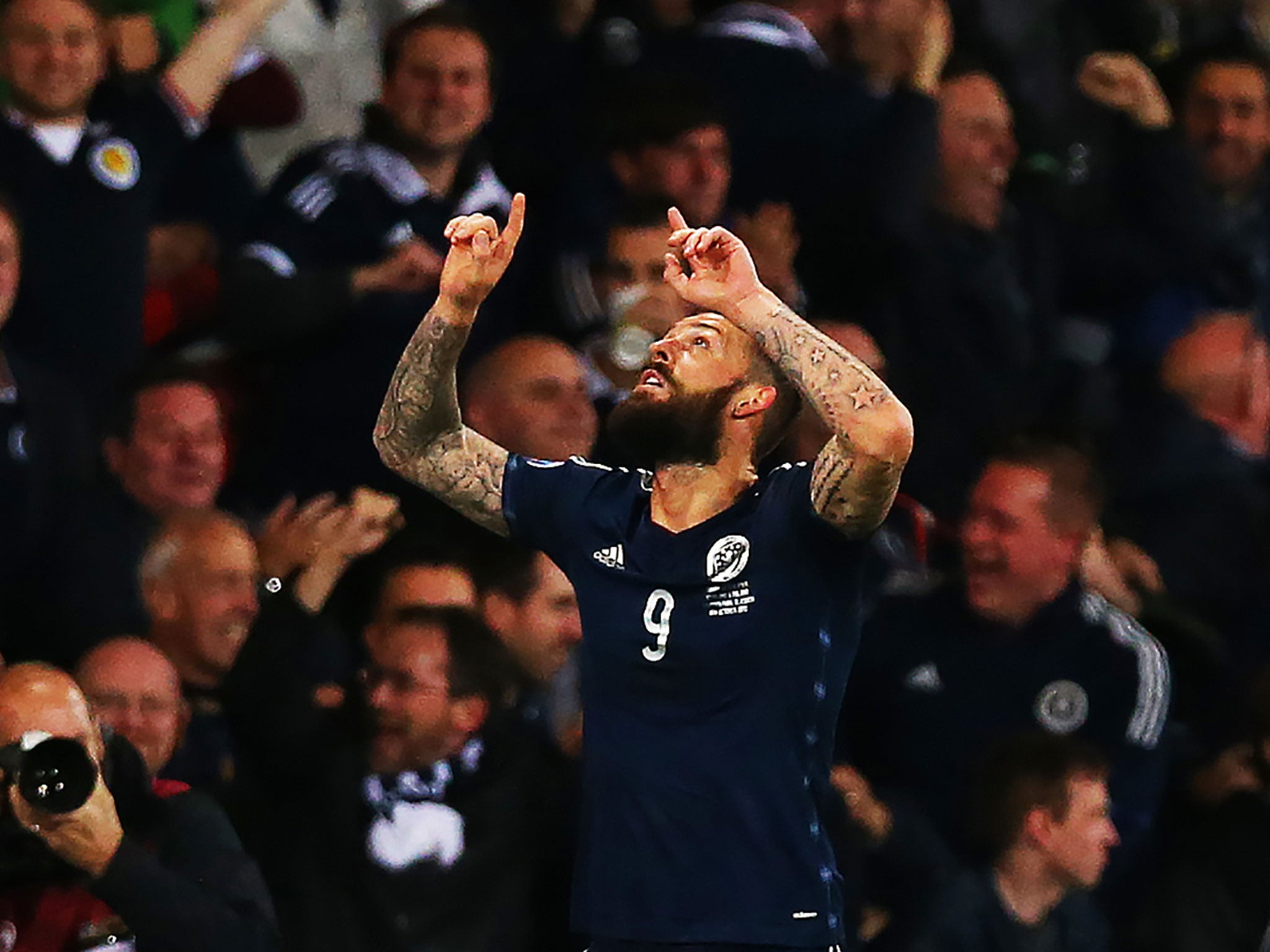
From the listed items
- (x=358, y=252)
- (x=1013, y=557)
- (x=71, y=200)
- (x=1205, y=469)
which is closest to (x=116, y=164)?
(x=71, y=200)

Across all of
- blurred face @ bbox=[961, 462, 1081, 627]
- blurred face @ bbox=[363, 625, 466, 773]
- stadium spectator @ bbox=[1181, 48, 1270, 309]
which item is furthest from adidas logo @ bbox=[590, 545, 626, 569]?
stadium spectator @ bbox=[1181, 48, 1270, 309]

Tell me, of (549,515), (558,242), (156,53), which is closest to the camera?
(549,515)

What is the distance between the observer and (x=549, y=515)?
4.28m

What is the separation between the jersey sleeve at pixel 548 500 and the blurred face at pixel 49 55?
5.47 feet

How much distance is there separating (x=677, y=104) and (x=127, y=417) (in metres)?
1.62

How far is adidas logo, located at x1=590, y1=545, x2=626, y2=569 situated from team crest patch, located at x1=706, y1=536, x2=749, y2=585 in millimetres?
160

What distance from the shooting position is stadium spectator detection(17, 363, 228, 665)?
17.0ft

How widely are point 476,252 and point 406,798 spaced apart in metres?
1.52

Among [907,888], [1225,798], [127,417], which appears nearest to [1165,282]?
[1225,798]

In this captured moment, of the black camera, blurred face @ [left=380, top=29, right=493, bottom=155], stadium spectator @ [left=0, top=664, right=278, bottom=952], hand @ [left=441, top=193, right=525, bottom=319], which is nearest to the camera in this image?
hand @ [left=441, top=193, right=525, bottom=319]

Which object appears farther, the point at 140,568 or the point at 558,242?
the point at 558,242

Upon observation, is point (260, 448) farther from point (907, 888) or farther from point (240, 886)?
point (907, 888)

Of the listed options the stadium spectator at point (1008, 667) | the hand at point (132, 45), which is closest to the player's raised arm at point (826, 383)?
the hand at point (132, 45)

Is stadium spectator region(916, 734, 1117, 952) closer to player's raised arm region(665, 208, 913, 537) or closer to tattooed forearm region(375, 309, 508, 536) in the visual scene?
tattooed forearm region(375, 309, 508, 536)
